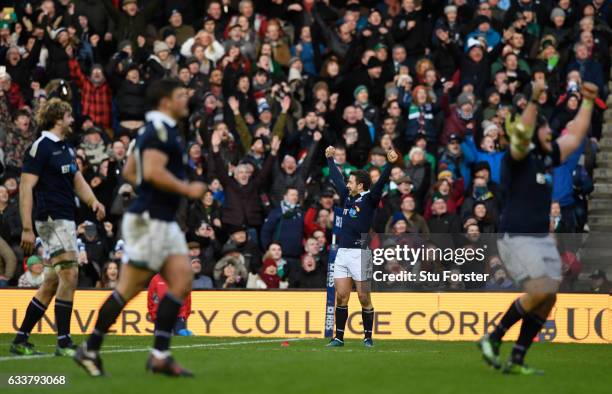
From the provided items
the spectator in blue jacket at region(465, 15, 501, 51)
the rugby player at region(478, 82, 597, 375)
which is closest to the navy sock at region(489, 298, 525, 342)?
the rugby player at region(478, 82, 597, 375)

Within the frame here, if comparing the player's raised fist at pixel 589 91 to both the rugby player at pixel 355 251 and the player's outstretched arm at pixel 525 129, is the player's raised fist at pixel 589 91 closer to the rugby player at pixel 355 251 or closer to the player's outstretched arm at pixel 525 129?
the player's outstretched arm at pixel 525 129

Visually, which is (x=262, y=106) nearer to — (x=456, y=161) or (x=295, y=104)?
(x=295, y=104)

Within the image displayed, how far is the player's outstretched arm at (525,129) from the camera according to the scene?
11.2 metres

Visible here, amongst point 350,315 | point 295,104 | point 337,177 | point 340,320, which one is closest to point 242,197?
point 295,104

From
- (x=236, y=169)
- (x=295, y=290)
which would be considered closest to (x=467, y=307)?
(x=295, y=290)

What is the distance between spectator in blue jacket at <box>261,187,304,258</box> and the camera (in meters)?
22.0

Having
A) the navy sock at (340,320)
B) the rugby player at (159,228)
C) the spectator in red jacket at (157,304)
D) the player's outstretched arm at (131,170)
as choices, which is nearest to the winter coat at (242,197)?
the spectator in red jacket at (157,304)

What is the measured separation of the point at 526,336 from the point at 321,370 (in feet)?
6.54

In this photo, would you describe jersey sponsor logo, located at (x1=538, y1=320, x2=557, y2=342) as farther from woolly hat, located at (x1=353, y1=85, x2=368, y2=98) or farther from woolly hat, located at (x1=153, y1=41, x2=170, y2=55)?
woolly hat, located at (x1=153, y1=41, x2=170, y2=55)

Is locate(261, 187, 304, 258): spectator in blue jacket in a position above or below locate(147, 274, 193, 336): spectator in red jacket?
above

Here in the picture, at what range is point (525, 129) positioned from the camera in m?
11.3

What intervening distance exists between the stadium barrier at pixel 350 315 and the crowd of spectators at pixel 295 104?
0.49m

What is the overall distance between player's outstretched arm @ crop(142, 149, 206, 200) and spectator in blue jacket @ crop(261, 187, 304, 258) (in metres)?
11.7

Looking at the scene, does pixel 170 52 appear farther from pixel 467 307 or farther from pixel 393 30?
pixel 467 307
